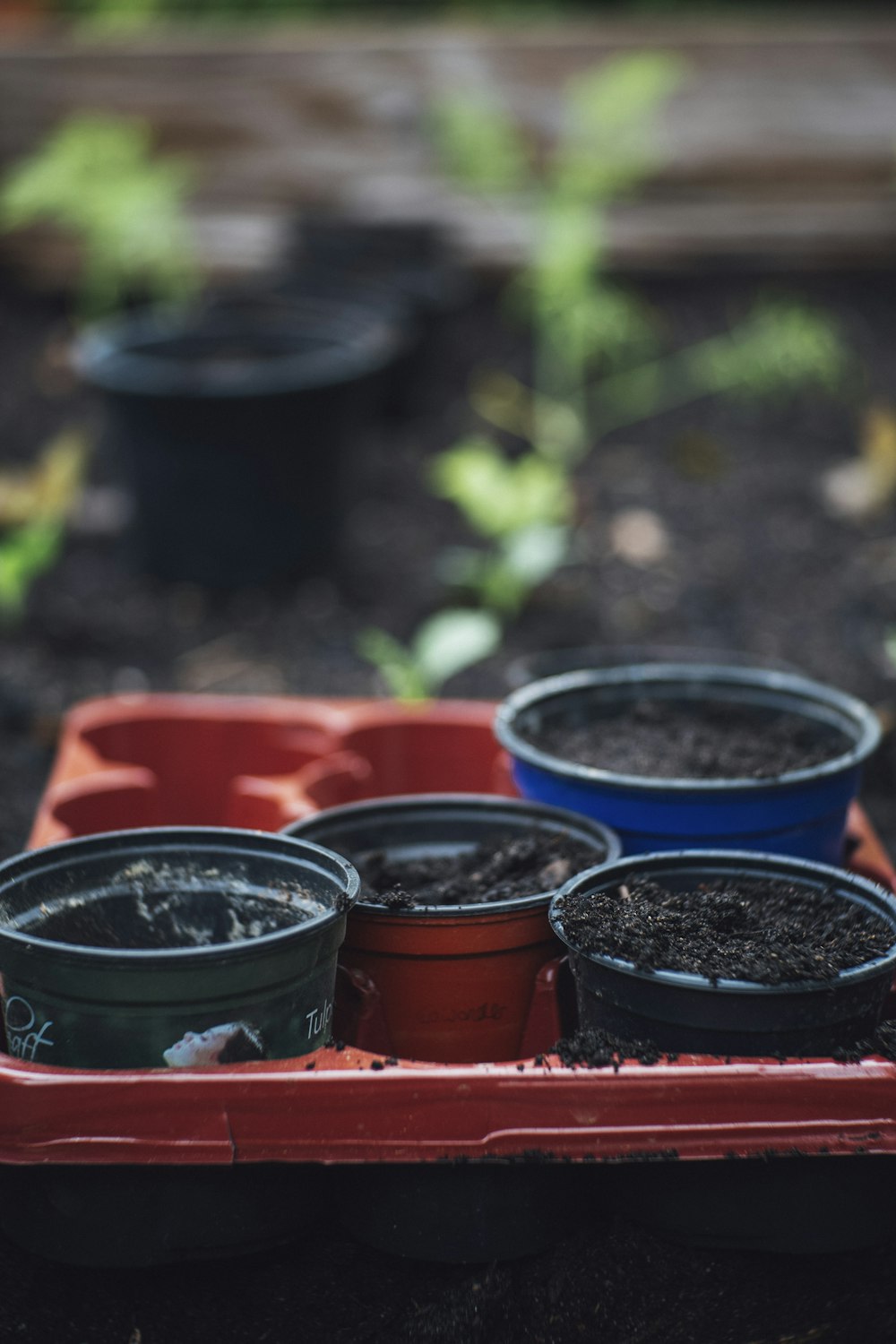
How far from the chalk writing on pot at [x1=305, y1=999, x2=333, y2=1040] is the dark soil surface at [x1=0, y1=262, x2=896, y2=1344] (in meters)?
0.21

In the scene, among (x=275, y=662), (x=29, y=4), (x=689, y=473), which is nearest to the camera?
(x=275, y=662)

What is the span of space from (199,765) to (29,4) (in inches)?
185

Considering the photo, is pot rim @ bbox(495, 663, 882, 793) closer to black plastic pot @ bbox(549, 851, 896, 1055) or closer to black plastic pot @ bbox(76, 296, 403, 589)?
black plastic pot @ bbox(549, 851, 896, 1055)

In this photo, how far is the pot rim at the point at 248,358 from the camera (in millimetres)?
3023

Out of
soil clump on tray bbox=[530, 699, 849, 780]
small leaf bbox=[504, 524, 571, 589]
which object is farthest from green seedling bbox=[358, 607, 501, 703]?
soil clump on tray bbox=[530, 699, 849, 780]

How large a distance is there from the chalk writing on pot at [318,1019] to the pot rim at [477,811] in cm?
11

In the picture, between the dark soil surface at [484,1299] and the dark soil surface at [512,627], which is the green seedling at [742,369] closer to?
the dark soil surface at [512,627]

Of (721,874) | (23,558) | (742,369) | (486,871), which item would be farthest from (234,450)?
(721,874)

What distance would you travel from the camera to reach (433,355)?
4.35 m

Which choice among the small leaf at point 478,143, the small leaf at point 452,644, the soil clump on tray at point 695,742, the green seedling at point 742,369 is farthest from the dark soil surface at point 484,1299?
the small leaf at point 478,143

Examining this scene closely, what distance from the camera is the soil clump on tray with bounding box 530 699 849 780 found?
173 centimetres

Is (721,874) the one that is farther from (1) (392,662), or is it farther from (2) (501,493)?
(2) (501,493)

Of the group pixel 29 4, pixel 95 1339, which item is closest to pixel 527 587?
pixel 95 1339

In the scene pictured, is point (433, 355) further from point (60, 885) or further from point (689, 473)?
point (60, 885)
